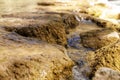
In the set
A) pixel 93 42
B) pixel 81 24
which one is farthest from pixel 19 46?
pixel 81 24

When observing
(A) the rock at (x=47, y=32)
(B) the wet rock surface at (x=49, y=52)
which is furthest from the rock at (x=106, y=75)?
(A) the rock at (x=47, y=32)

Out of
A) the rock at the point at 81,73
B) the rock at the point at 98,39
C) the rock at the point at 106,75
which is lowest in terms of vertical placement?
the rock at the point at 98,39

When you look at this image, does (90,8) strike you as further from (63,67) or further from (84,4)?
(63,67)

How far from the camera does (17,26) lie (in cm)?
685

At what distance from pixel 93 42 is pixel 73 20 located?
2248 millimetres

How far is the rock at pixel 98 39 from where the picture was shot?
309 inches

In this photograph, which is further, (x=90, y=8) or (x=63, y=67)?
(x=90, y=8)

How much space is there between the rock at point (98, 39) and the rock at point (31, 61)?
8.30ft

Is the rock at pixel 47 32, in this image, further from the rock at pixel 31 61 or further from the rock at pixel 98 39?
the rock at pixel 31 61

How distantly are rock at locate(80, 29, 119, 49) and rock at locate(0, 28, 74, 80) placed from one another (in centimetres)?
253

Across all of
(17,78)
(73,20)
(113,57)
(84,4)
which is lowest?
(84,4)

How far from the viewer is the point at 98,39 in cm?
791

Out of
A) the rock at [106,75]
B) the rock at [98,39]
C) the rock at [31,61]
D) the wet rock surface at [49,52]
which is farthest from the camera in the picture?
the rock at [98,39]

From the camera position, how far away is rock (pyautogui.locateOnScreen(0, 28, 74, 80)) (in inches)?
170
